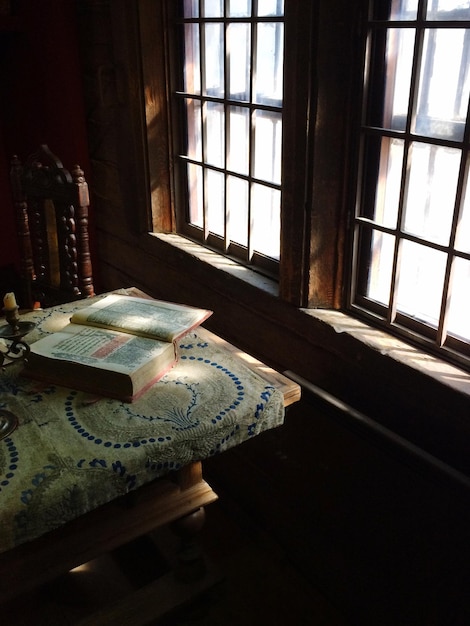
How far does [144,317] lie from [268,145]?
2.65 feet

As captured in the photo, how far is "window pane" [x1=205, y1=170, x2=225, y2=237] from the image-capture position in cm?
242

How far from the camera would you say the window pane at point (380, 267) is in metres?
1.81

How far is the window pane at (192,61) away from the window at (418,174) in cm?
91

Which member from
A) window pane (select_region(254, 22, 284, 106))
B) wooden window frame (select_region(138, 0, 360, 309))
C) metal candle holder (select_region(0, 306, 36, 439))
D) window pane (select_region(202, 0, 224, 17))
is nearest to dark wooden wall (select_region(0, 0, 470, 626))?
wooden window frame (select_region(138, 0, 360, 309))

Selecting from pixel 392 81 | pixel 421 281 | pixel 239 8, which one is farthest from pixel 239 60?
pixel 421 281

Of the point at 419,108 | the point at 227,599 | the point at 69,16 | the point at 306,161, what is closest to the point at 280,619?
the point at 227,599

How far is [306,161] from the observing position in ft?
5.92

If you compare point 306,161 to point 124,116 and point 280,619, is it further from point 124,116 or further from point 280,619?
point 280,619

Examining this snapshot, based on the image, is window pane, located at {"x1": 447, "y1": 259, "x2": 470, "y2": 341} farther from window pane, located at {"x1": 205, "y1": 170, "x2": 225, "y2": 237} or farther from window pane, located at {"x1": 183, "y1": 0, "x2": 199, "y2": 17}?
window pane, located at {"x1": 183, "y1": 0, "x2": 199, "y2": 17}

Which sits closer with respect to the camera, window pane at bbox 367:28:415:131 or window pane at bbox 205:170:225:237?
window pane at bbox 367:28:415:131

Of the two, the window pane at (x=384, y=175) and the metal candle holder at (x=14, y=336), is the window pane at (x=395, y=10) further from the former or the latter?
the metal candle holder at (x=14, y=336)

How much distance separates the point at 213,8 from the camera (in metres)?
2.21

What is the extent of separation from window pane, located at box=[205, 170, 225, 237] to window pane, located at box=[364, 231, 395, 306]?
774 mm

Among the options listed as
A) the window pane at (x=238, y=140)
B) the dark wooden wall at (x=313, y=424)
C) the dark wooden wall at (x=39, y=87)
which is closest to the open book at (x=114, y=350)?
the dark wooden wall at (x=313, y=424)
